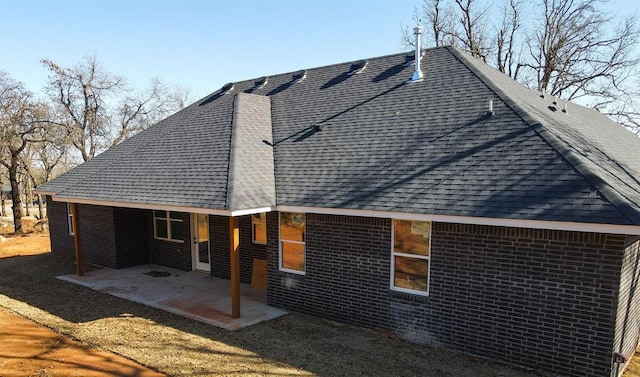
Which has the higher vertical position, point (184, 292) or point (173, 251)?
point (173, 251)

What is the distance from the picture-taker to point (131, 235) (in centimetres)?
1402

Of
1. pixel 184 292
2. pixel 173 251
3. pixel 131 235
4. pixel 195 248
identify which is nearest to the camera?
pixel 184 292

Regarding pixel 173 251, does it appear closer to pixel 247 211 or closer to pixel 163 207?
pixel 163 207

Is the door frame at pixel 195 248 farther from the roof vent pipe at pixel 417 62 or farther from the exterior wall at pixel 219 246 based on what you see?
the roof vent pipe at pixel 417 62

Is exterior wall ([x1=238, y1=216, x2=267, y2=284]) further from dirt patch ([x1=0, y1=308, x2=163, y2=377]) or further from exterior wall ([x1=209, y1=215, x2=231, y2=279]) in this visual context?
dirt patch ([x1=0, y1=308, x2=163, y2=377])

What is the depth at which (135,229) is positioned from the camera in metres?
14.1

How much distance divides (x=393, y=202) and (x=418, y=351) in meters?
2.72

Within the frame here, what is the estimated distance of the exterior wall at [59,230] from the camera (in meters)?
15.9

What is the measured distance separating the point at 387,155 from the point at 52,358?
24.2 feet

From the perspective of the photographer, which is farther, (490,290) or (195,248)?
(195,248)

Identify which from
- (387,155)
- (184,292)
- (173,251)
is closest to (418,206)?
(387,155)

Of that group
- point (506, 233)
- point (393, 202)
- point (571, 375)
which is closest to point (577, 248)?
point (506, 233)

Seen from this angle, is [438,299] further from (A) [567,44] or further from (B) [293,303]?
(A) [567,44]

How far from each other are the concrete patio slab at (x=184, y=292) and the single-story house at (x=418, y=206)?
60 cm
